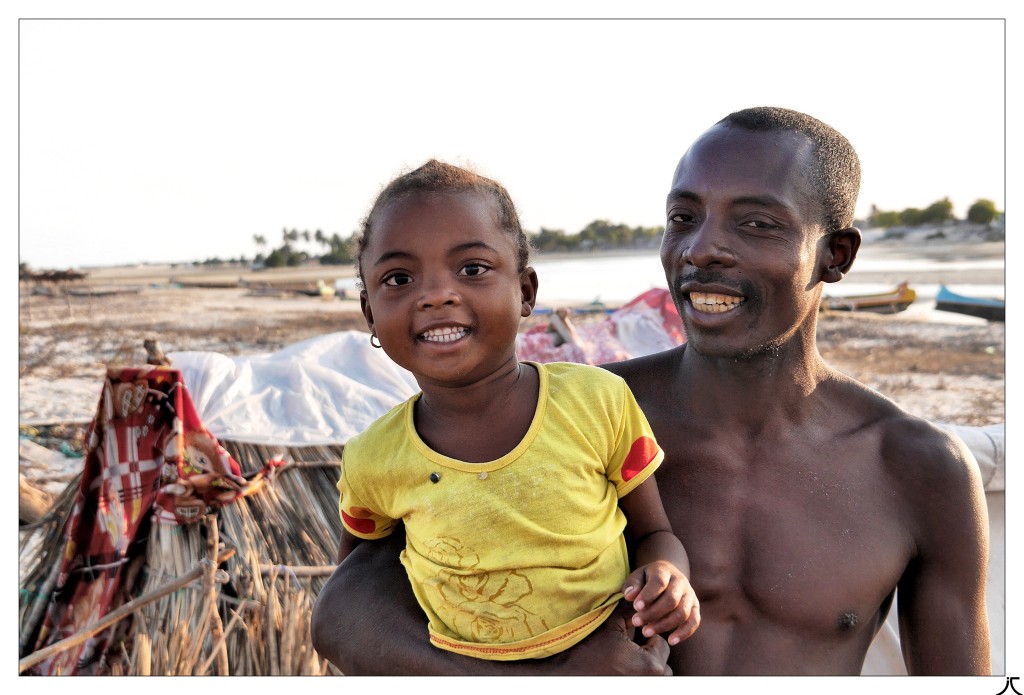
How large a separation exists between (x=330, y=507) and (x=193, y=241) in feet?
25.5

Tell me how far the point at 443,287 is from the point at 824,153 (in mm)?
828

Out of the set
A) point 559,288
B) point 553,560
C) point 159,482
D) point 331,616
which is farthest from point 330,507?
point 559,288

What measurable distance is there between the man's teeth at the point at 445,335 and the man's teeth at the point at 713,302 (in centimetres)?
47

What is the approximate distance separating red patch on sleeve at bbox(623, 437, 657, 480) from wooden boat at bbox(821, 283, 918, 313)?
9.46 m

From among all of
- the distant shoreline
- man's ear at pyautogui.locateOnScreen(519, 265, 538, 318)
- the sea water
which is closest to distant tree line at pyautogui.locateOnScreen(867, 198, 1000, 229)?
the distant shoreline

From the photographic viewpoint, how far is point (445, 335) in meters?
1.61

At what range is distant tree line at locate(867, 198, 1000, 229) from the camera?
10.6m

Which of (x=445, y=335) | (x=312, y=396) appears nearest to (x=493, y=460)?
(x=445, y=335)

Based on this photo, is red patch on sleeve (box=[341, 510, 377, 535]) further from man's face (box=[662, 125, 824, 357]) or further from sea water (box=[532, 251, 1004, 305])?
sea water (box=[532, 251, 1004, 305])

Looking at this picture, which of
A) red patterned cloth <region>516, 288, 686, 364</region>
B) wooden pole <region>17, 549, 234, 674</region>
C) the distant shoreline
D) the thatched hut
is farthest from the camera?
the distant shoreline

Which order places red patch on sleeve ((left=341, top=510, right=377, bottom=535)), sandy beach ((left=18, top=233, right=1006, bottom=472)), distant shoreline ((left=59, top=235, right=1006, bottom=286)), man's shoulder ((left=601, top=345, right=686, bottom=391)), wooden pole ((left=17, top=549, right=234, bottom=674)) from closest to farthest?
red patch on sleeve ((left=341, top=510, right=377, bottom=535)), man's shoulder ((left=601, top=345, right=686, bottom=391)), wooden pole ((left=17, top=549, right=234, bottom=674)), sandy beach ((left=18, top=233, right=1006, bottom=472)), distant shoreline ((left=59, top=235, right=1006, bottom=286))

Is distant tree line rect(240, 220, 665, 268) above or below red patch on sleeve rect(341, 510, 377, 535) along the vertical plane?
below

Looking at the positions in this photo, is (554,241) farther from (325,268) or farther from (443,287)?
(443,287)

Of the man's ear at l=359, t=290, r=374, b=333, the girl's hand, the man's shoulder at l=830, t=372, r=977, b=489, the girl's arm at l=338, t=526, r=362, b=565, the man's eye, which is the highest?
the man's eye
